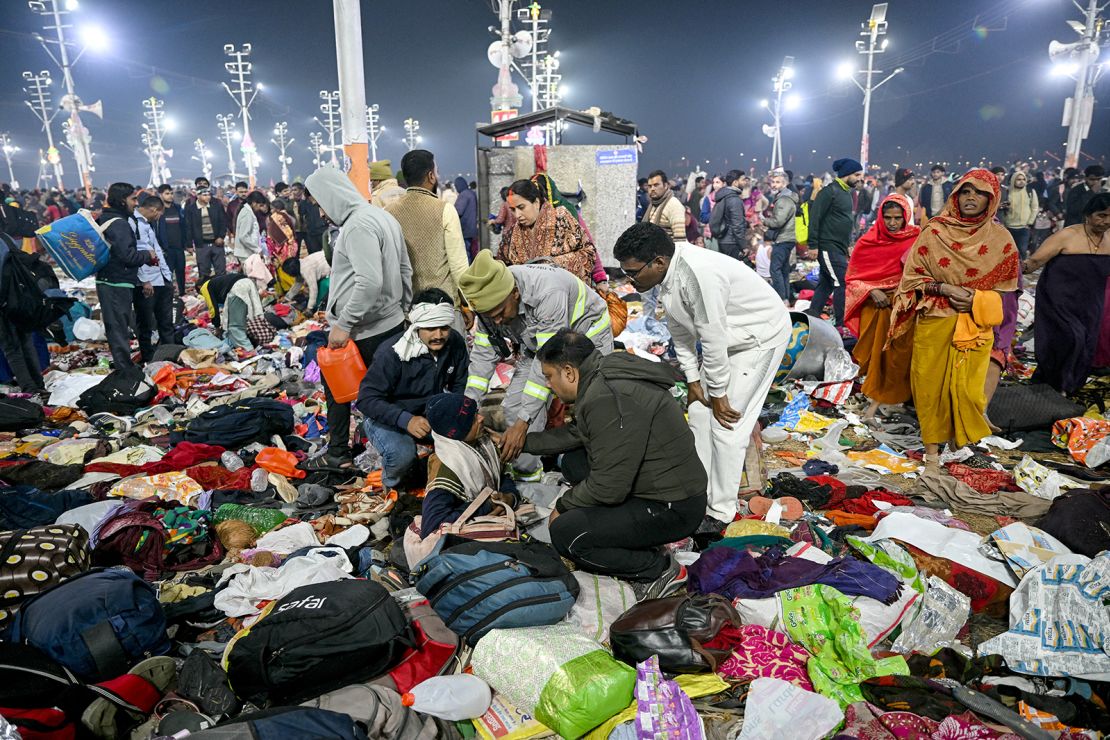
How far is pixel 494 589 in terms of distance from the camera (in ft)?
9.09

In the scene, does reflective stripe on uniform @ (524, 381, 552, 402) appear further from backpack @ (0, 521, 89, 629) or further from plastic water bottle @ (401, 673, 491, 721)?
backpack @ (0, 521, 89, 629)

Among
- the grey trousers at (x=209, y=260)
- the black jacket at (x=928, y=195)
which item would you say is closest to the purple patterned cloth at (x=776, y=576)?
the grey trousers at (x=209, y=260)

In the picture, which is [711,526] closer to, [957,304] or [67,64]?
[957,304]

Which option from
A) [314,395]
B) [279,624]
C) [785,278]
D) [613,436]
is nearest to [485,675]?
[279,624]

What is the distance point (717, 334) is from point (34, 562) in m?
3.43

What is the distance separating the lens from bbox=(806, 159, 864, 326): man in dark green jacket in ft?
24.6

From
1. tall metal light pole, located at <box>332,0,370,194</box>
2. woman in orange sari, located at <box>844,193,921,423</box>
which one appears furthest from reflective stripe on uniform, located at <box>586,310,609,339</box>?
tall metal light pole, located at <box>332,0,370,194</box>

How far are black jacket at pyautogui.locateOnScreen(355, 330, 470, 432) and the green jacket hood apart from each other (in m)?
0.91

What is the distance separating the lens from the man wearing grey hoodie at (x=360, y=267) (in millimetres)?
4242

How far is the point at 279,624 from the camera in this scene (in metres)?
2.53

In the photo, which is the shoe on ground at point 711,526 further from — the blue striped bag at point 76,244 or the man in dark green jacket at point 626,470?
the blue striped bag at point 76,244

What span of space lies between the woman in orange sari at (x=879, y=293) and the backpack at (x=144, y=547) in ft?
16.3

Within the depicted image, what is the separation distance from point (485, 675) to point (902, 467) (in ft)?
11.8

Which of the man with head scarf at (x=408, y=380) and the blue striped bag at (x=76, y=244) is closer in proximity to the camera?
the man with head scarf at (x=408, y=380)
